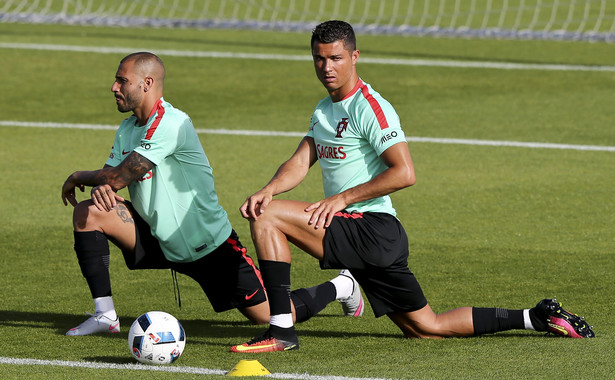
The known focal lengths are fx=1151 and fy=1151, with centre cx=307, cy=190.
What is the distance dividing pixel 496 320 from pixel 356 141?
4.13 feet

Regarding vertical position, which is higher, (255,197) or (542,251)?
(255,197)

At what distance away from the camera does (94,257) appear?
668 centimetres

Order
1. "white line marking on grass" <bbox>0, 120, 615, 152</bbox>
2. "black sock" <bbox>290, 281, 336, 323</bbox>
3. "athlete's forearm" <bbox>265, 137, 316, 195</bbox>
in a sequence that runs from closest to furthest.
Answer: "athlete's forearm" <bbox>265, 137, 316, 195</bbox> < "black sock" <bbox>290, 281, 336, 323</bbox> < "white line marking on grass" <bbox>0, 120, 615, 152</bbox>

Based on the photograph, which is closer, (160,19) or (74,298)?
(74,298)

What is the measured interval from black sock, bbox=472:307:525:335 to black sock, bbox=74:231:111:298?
7.03 ft

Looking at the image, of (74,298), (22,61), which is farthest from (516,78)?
(74,298)

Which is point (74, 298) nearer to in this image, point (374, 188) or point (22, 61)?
point (374, 188)

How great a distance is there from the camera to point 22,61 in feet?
64.0

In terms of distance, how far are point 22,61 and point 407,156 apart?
14.6 metres

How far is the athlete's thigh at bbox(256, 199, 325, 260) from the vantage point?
6023 mm

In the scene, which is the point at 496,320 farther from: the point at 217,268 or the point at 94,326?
the point at 94,326

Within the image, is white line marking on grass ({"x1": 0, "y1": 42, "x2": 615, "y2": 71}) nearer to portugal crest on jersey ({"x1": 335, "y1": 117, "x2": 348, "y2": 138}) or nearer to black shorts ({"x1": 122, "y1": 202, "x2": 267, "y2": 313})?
black shorts ({"x1": 122, "y1": 202, "x2": 267, "y2": 313})

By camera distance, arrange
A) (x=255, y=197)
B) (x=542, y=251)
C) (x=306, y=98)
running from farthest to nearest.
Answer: (x=306, y=98), (x=542, y=251), (x=255, y=197)

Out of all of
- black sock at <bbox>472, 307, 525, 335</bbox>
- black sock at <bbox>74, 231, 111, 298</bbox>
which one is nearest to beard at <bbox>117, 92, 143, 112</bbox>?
black sock at <bbox>74, 231, 111, 298</bbox>
